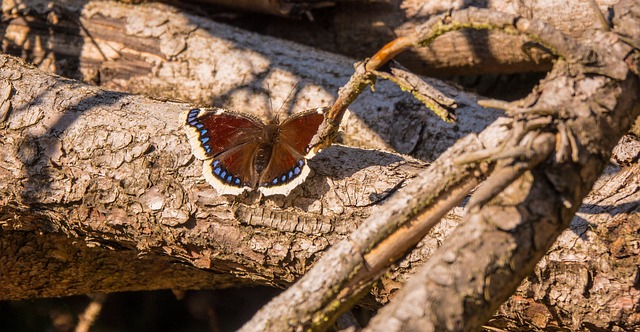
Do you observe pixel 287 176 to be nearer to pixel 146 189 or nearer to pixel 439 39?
pixel 146 189

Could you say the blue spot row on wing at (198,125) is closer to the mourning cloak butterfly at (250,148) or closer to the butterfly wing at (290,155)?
the mourning cloak butterfly at (250,148)

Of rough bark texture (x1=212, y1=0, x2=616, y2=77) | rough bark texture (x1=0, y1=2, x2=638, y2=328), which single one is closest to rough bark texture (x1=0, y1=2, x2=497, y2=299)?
rough bark texture (x1=0, y1=2, x2=638, y2=328)

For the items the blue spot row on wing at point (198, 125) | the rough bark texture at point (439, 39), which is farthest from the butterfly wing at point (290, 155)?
the rough bark texture at point (439, 39)

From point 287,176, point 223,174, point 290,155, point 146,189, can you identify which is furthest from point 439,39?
point 146,189

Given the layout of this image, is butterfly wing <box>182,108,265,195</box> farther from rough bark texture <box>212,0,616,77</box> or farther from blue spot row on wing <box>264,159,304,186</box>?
rough bark texture <box>212,0,616,77</box>

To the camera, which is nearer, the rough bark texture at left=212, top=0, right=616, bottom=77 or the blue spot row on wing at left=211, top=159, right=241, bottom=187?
the blue spot row on wing at left=211, top=159, right=241, bottom=187

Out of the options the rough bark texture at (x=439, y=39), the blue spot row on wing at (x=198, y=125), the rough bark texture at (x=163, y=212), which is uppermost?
the rough bark texture at (x=439, y=39)

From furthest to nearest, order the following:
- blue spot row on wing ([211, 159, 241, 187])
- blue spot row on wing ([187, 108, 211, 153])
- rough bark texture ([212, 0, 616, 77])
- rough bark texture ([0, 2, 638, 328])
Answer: rough bark texture ([212, 0, 616, 77])
blue spot row on wing ([187, 108, 211, 153])
blue spot row on wing ([211, 159, 241, 187])
rough bark texture ([0, 2, 638, 328])

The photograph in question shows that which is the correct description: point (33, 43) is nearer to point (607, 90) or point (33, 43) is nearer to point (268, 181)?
point (268, 181)
